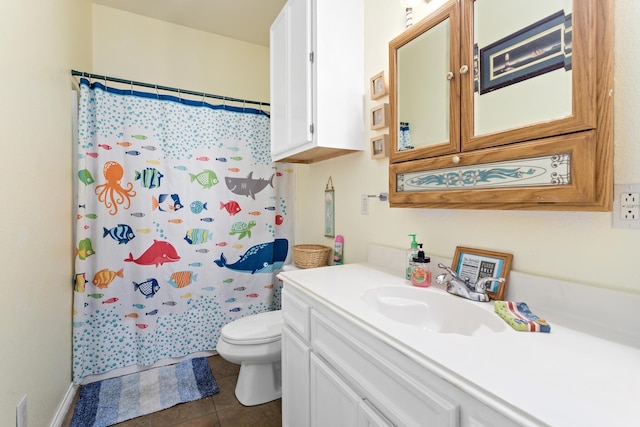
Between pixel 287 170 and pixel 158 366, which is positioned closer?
pixel 158 366

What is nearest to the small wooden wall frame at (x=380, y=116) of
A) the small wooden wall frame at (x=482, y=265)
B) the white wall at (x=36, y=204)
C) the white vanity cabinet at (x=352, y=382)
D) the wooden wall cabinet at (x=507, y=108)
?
the wooden wall cabinet at (x=507, y=108)

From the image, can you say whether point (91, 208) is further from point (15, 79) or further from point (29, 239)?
point (15, 79)

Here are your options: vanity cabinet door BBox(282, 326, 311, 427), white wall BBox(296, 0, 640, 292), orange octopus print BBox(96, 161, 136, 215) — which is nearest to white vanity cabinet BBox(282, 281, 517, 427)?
vanity cabinet door BBox(282, 326, 311, 427)

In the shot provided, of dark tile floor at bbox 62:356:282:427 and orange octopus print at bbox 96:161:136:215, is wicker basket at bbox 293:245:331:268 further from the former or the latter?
orange octopus print at bbox 96:161:136:215

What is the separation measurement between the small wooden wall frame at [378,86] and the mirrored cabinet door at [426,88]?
4.8 inches

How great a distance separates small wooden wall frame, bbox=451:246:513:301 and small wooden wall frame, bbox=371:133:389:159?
60 centimetres

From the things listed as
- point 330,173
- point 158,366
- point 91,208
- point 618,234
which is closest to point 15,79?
point 91,208

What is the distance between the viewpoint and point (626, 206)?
0.76m

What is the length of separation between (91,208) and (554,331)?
2.44 m

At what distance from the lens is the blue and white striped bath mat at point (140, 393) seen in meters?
1.63

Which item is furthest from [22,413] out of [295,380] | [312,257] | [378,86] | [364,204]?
[378,86]

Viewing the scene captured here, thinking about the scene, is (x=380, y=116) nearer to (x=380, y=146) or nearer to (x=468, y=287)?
(x=380, y=146)

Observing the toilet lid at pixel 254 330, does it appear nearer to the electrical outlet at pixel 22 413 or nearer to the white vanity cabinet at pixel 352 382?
the white vanity cabinet at pixel 352 382

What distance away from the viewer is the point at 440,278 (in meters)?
1.06
